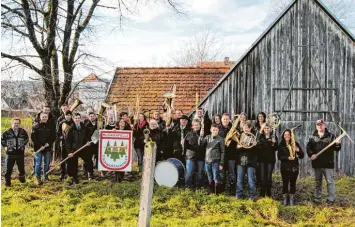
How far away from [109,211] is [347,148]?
8.84 m

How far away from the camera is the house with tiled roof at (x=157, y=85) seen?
17578mm

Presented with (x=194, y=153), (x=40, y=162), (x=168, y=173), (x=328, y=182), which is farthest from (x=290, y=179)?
(x=40, y=162)

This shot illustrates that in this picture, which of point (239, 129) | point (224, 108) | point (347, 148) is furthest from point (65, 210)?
point (347, 148)

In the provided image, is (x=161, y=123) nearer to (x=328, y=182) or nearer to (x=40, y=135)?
(x=40, y=135)

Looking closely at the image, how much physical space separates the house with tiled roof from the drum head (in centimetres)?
636

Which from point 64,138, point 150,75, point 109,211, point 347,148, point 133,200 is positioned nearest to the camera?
point 109,211

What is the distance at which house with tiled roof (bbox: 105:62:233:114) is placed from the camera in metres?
17.6

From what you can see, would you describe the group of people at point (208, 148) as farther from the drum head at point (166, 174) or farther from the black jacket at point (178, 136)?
the drum head at point (166, 174)

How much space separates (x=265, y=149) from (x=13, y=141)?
22.0 ft

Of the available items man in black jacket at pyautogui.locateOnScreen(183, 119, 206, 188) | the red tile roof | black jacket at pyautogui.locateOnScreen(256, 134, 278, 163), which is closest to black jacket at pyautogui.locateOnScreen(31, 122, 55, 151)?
man in black jacket at pyautogui.locateOnScreen(183, 119, 206, 188)

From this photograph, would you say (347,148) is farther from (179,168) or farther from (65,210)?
(65,210)

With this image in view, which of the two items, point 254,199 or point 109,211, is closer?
point 109,211

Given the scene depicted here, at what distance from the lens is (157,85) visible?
60.2 ft

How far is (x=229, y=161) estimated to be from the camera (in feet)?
35.2
